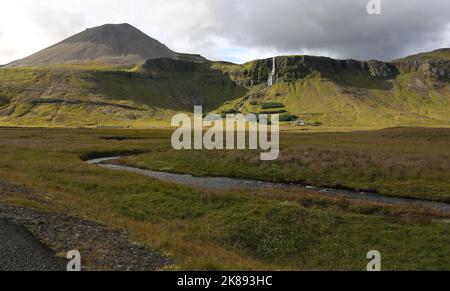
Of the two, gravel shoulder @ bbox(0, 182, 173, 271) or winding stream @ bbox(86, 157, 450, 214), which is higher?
gravel shoulder @ bbox(0, 182, 173, 271)

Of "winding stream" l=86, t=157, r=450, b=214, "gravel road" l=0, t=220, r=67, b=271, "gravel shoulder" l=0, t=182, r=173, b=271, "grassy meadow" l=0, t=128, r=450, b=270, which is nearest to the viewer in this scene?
"gravel road" l=0, t=220, r=67, b=271

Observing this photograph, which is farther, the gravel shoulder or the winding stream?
the winding stream

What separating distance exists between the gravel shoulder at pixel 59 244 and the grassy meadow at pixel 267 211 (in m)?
1.45

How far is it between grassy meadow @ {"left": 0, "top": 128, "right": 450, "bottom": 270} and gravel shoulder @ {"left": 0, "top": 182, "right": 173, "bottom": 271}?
1451 mm

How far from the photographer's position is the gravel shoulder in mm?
18391

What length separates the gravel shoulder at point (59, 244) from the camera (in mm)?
18391

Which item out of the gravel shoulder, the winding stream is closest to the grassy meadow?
the gravel shoulder

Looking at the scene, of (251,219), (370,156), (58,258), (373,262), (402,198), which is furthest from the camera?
(370,156)

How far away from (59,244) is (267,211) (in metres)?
19.1

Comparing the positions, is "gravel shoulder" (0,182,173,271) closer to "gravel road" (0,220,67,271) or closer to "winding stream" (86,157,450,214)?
"gravel road" (0,220,67,271)
